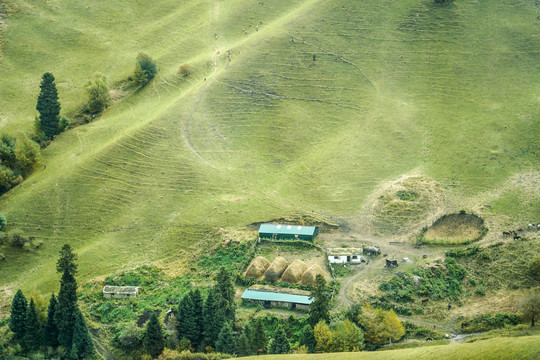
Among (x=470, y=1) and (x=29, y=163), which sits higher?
(x=470, y=1)

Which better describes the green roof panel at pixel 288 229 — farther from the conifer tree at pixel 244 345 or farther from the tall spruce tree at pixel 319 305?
the conifer tree at pixel 244 345

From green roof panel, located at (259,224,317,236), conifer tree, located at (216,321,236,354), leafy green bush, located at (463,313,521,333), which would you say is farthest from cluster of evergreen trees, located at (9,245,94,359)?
leafy green bush, located at (463,313,521,333)

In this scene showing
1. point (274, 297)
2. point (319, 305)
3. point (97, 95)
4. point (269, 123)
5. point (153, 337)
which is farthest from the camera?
point (97, 95)

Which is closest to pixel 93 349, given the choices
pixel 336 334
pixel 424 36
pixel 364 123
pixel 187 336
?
pixel 187 336

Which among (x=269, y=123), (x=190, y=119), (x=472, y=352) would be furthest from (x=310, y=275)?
(x=190, y=119)

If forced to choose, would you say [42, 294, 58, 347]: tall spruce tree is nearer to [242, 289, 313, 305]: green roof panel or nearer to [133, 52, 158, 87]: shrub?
[242, 289, 313, 305]: green roof panel

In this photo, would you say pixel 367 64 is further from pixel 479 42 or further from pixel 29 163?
pixel 29 163

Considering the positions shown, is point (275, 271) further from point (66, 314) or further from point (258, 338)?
point (66, 314)

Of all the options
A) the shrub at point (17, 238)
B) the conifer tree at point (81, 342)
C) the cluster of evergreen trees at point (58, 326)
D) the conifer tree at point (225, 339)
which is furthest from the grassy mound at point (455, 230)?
the shrub at point (17, 238)
